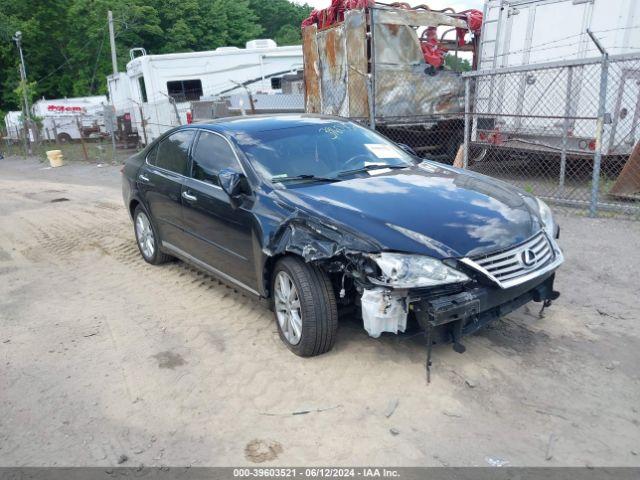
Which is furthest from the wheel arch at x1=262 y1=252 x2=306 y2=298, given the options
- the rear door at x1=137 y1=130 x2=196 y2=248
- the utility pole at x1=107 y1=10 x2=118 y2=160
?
the utility pole at x1=107 y1=10 x2=118 y2=160

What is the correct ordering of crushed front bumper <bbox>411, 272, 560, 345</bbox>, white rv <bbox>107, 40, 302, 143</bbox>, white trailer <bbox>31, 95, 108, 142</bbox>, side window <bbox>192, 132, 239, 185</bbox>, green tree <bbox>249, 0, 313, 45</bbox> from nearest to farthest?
crushed front bumper <bbox>411, 272, 560, 345</bbox>, side window <bbox>192, 132, 239, 185</bbox>, white rv <bbox>107, 40, 302, 143</bbox>, white trailer <bbox>31, 95, 108, 142</bbox>, green tree <bbox>249, 0, 313, 45</bbox>

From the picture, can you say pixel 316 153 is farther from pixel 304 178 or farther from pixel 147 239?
pixel 147 239

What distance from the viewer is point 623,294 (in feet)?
15.1

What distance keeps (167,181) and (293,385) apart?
2.63m

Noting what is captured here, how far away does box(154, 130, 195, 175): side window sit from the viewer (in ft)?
16.5

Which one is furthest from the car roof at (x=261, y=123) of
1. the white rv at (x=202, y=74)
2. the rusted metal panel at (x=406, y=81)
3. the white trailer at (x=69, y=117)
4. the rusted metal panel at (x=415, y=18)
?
the white trailer at (x=69, y=117)

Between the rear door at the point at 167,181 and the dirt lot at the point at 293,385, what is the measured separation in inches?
23.5

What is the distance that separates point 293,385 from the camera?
11.3 feet

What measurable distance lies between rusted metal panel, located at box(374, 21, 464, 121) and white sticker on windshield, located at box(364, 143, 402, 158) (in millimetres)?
4882

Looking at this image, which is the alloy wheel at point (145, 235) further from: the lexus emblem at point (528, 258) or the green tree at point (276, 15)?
the green tree at point (276, 15)

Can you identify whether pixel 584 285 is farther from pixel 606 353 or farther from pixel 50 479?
pixel 50 479

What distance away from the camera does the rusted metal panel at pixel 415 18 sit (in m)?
9.30

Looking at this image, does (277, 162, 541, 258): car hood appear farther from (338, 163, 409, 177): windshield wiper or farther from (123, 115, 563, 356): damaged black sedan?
(338, 163, 409, 177): windshield wiper

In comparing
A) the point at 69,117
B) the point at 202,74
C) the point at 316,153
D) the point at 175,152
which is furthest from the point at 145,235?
the point at 69,117
